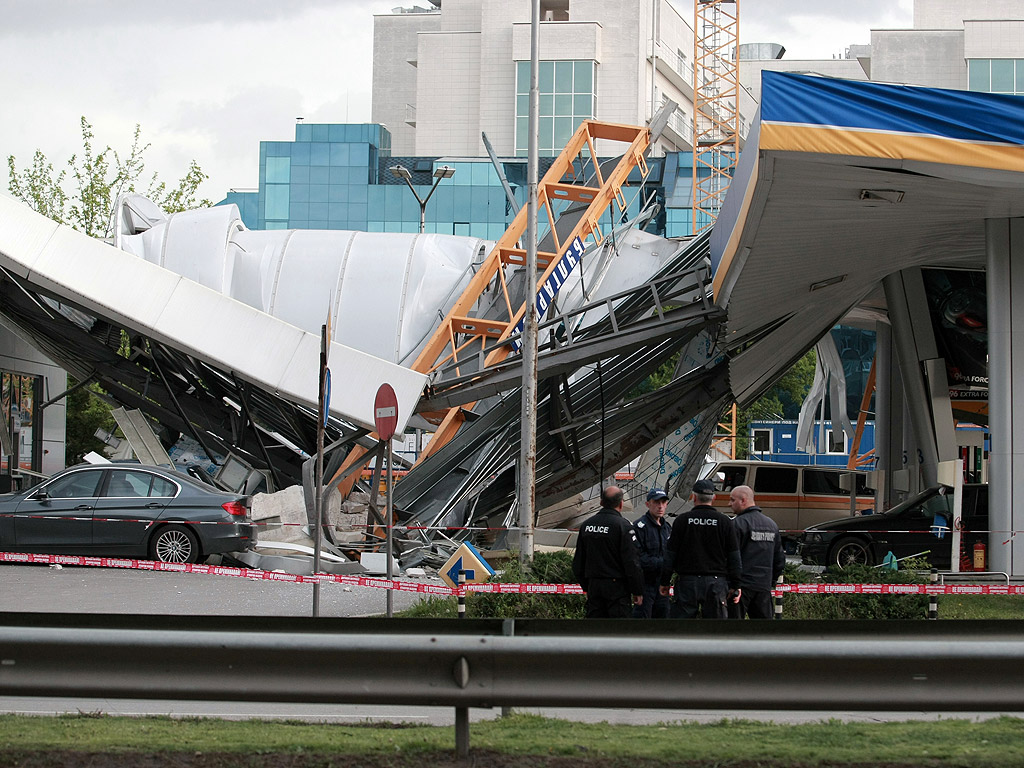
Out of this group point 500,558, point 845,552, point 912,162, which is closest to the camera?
point 912,162

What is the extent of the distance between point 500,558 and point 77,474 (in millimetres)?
6462

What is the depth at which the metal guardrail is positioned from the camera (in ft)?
15.3

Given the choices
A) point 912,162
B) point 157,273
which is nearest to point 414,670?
point 912,162

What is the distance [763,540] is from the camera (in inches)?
385

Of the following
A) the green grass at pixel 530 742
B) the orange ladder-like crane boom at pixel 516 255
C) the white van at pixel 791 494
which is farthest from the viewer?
the white van at pixel 791 494

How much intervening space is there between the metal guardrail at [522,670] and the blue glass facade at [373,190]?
83990 mm

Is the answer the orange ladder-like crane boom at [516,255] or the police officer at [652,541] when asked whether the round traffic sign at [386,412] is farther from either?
the orange ladder-like crane boom at [516,255]

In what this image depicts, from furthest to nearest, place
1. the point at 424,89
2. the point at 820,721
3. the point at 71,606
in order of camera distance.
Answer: the point at 424,89
the point at 71,606
the point at 820,721

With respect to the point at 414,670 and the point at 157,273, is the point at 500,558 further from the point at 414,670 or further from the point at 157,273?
the point at 414,670

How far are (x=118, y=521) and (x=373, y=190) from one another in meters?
76.0

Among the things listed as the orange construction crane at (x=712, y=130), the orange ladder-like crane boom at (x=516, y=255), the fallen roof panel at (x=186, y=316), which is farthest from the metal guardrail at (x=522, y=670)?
the orange construction crane at (x=712, y=130)

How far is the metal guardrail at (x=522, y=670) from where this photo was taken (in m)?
4.65

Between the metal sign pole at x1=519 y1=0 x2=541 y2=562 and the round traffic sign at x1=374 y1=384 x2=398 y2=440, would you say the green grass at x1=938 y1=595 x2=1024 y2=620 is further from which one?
the round traffic sign at x1=374 y1=384 x2=398 y2=440

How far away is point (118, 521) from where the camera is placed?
17031 millimetres
